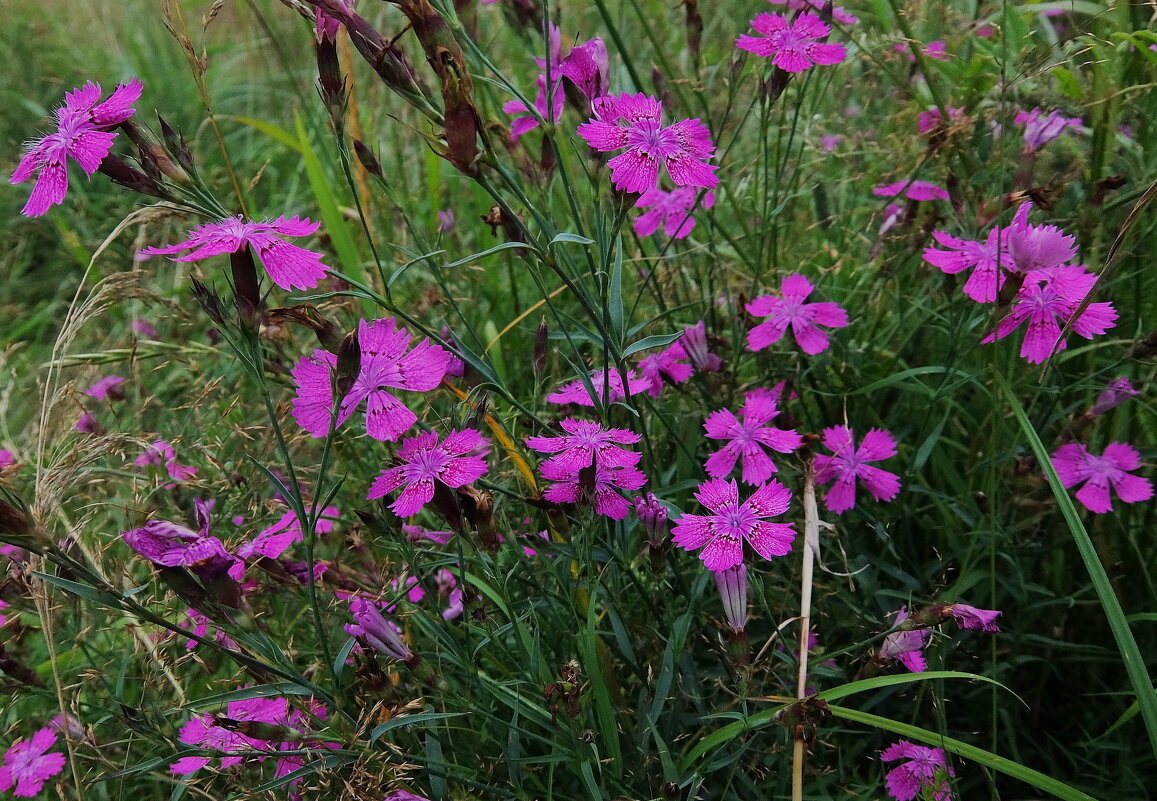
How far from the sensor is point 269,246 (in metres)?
0.97

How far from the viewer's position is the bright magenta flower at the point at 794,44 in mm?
1312

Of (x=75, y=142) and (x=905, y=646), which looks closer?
(x=75, y=142)

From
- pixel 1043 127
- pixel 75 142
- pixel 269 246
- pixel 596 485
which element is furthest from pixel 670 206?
pixel 75 142

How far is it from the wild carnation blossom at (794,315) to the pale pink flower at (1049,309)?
245 mm

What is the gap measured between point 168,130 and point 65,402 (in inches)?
43.6

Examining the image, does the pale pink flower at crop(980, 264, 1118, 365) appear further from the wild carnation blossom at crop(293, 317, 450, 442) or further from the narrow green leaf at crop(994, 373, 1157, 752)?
the wild carnation blossom at crop(293, 317, 450, 442)

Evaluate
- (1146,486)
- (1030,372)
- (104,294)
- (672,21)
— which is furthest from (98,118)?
(672,21)

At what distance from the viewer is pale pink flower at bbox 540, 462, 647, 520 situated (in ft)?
3.45

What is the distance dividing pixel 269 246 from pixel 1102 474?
117cm

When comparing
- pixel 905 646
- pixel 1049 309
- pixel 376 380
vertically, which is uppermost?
pixel 376 380

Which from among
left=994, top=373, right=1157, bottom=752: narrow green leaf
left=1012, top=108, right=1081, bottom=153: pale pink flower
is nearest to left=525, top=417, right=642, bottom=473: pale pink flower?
left=994, top=373, right=1157, bottom=752: narrow green leaf

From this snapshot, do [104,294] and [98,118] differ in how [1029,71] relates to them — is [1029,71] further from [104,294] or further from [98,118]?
[104,294]

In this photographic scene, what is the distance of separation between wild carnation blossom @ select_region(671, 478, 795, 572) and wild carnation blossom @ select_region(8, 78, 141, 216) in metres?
0.76

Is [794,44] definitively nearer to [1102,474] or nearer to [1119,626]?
[1102,474]
